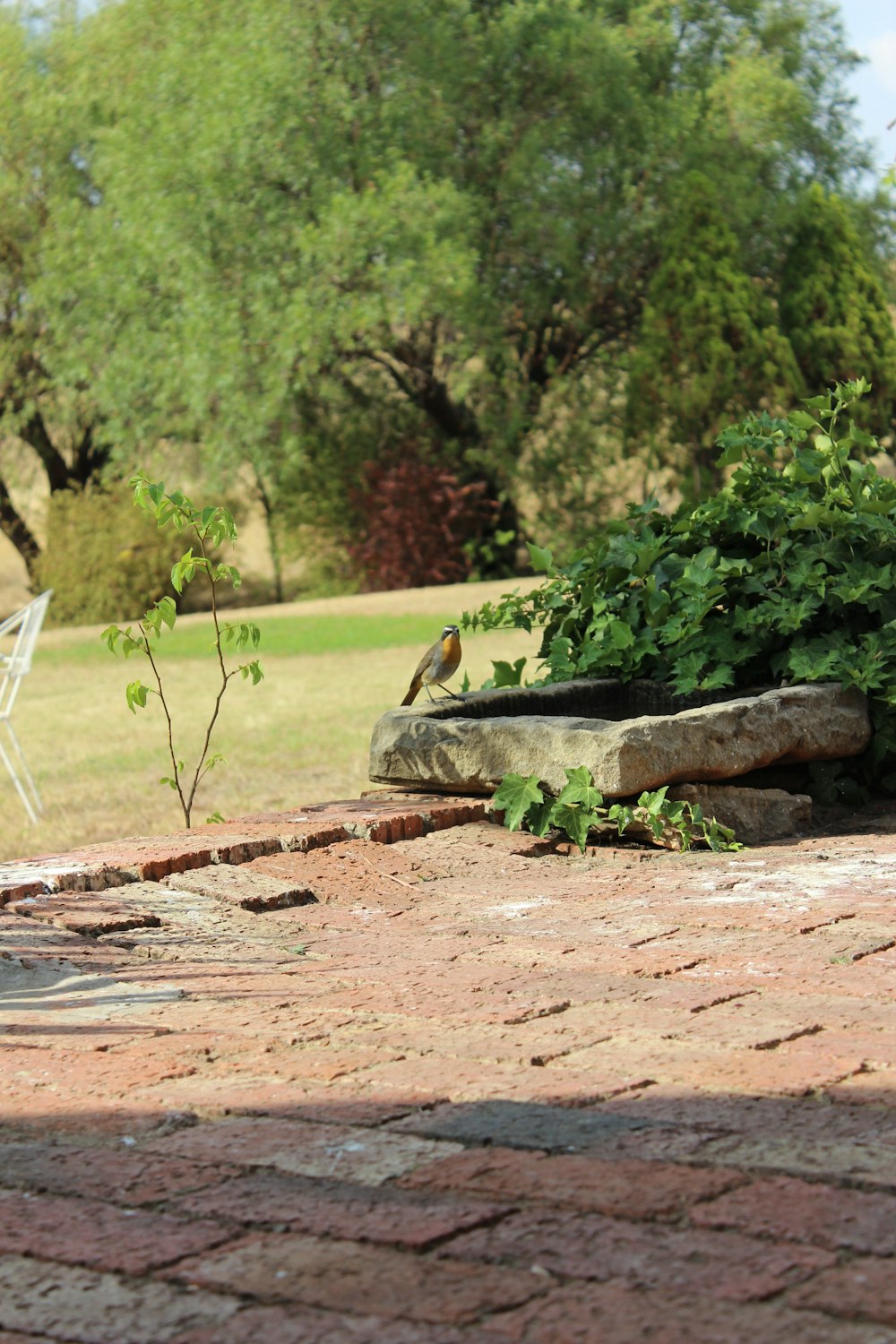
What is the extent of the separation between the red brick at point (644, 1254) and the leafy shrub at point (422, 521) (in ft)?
61.9

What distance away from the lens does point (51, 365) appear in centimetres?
2206

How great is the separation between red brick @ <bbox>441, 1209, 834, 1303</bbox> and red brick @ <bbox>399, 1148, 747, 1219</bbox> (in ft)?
0.15

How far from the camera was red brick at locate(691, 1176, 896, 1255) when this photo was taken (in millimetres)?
1918

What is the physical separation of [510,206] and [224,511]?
15.3m

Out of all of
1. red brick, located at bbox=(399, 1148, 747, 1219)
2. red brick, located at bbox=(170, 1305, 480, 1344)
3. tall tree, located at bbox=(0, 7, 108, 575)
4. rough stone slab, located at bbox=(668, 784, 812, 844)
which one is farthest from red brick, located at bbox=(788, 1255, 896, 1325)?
tall tree, located at bbox=(0, 7, 108, 575)

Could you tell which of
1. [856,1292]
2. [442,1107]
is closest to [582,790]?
[442,1107]

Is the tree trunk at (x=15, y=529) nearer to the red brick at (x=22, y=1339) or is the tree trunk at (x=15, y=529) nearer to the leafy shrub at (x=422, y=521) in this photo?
the leafy shrub at (x=422, y=521)

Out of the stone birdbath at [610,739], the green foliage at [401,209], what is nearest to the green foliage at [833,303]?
the green foliage at [401,209]

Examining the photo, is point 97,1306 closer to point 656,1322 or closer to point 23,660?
point 656,1322

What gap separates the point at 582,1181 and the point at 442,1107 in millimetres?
360

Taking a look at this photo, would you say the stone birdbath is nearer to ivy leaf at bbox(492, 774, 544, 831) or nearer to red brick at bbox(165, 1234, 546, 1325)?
ivy leaf at bbox(492, 774, 544, 831)

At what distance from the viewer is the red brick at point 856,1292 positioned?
5.71 ft

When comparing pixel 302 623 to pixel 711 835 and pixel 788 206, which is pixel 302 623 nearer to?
pixel 788 206

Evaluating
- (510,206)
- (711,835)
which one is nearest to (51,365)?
(510,206)
